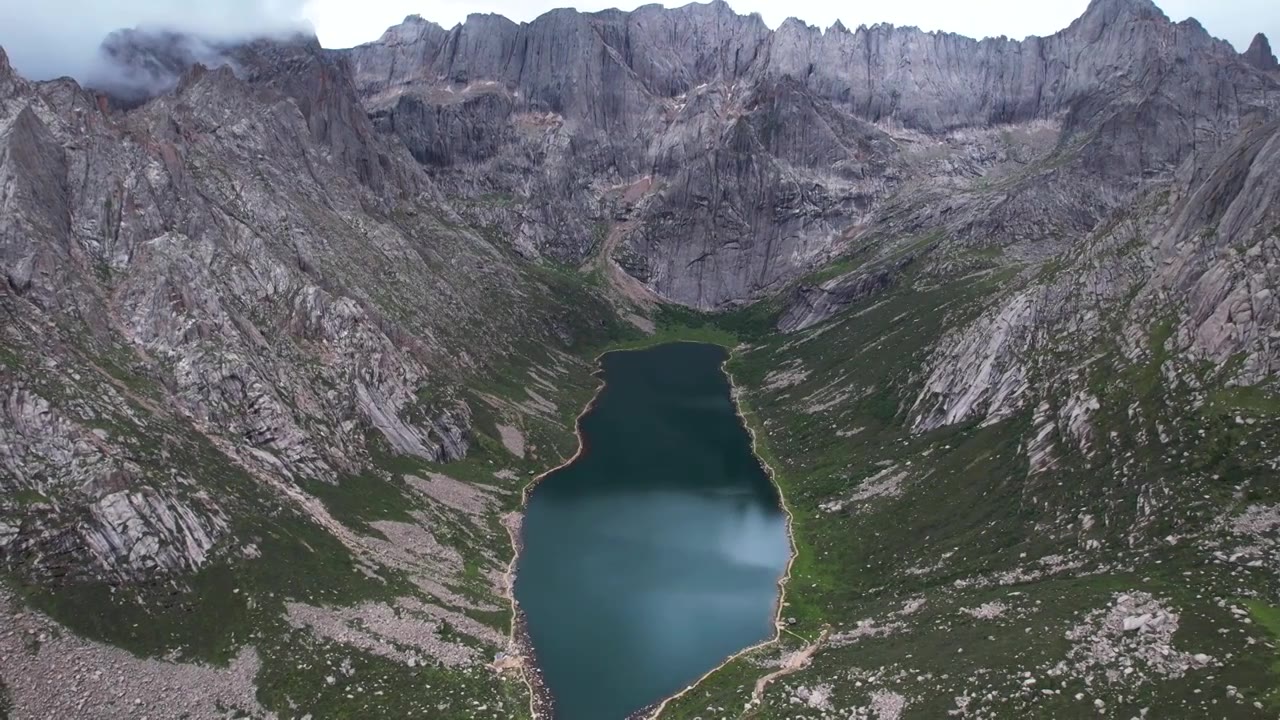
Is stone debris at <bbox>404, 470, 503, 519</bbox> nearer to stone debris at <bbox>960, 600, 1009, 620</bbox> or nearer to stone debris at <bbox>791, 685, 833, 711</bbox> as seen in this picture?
stone debris at <bbox>791, 685, 833, 711</bbox>

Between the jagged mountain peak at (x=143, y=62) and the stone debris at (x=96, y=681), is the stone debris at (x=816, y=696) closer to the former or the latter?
the stone debris at (x=96, y=681)

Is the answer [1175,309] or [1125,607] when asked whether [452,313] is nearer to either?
→ [1175,309]

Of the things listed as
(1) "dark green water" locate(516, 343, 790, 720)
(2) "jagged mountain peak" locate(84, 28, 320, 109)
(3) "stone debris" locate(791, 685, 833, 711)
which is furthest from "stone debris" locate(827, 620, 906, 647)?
(2) "jagged mountain peak" locate(84, 28, 320, 109)

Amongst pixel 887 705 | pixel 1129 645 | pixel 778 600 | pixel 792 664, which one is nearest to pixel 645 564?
pixel 778 600

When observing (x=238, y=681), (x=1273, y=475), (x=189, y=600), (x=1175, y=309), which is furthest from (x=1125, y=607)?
(x=189, y=600)

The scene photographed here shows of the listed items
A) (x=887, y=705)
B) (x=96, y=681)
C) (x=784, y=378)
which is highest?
(x=887, y=705)

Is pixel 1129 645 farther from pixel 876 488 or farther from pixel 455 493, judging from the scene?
pixel 455 493
